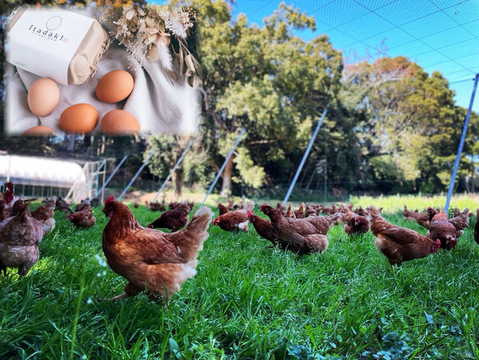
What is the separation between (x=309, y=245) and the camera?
2725 millimetres

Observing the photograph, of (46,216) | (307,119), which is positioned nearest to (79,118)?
(46,216)

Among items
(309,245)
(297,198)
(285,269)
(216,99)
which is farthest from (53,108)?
(297,198)

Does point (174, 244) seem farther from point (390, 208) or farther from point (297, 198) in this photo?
point (297, 198)

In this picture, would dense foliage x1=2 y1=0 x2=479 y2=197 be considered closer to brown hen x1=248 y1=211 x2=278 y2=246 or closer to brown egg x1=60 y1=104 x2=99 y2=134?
brown hen x1=248 y1=211 x2=278 y2=246

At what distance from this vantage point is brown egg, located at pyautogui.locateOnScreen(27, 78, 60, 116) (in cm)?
109

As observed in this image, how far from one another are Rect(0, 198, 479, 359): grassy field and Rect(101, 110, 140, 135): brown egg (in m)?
0.60

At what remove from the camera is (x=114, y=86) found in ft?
3.87

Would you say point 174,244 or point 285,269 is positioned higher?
point 174,244

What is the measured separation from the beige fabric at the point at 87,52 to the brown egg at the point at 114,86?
0.18 ft

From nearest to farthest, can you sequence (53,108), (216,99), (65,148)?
(53,108) < (65,148) < (216,99)

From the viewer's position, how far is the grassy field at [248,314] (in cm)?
114

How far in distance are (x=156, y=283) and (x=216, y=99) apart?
43.5ft

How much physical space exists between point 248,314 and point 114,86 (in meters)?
1.22

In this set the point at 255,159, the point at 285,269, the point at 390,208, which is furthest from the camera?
the point at 255,159
